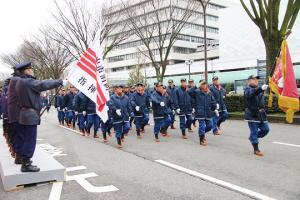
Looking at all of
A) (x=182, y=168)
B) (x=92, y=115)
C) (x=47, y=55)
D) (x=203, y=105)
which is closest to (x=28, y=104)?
(x=182, y=168)

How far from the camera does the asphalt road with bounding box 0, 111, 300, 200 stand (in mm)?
5551

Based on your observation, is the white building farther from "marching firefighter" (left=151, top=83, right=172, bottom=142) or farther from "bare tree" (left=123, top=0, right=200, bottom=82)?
"marching firefighter" (left=151, top=83, right=172, bottom=142)

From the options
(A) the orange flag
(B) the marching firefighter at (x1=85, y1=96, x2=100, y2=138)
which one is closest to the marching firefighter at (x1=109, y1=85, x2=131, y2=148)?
(B) the marching firefighter at (x1=85, y1=96, x2=100, y2=138)

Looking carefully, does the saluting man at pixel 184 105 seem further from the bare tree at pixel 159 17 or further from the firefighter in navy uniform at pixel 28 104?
the bare tree at pixel 159 17

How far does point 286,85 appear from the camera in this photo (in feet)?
21.3

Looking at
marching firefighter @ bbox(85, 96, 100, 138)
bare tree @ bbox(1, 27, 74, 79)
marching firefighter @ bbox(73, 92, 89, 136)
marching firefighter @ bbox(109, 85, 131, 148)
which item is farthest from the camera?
bare tree @ bbox(1, 27, 74, 79)

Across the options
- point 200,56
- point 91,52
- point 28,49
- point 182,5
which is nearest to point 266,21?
point 182,5

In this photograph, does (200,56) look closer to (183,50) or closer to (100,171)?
(183,50)

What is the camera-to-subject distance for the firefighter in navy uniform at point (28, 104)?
6152mm

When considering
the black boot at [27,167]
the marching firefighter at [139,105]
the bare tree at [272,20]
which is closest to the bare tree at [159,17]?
the bare tree at [272,20]

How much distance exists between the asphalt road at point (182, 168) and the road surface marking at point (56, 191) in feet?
0.21

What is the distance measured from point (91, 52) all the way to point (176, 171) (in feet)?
9.17

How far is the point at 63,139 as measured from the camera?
41.4 ft

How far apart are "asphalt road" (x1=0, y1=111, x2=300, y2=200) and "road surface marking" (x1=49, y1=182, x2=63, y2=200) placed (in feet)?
0.21
